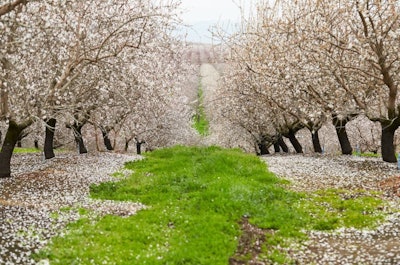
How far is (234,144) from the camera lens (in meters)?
68.5

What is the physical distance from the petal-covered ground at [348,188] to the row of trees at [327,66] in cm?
342

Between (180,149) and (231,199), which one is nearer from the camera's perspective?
(231,199)

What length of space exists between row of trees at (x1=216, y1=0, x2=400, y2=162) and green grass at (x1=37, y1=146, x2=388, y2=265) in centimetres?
812

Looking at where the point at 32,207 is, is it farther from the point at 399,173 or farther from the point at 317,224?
the point at 399,173

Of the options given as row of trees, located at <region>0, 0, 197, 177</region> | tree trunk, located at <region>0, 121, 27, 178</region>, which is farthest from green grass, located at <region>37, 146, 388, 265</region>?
tree trunk, located at <region>0, 121, 27, 178</region>

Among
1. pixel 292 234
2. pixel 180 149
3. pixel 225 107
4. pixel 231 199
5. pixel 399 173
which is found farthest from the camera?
pixel 225 107

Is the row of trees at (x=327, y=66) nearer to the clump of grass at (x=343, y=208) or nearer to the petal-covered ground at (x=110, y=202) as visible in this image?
the petal-covered ground at (x=110, y=202)

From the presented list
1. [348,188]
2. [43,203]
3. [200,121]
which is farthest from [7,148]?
[200,121]

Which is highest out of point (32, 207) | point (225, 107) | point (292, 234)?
point (225, 107)

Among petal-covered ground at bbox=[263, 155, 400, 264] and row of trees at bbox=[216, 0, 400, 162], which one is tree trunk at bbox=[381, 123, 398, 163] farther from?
petal-covered ground at bbox=[263, 155, 400, 264]

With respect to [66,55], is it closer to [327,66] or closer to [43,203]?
[43,203]

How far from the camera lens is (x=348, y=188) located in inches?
894

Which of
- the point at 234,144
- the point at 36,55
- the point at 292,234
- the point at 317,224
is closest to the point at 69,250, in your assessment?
the point at 292,234

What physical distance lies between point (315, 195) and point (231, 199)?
4562 mm
